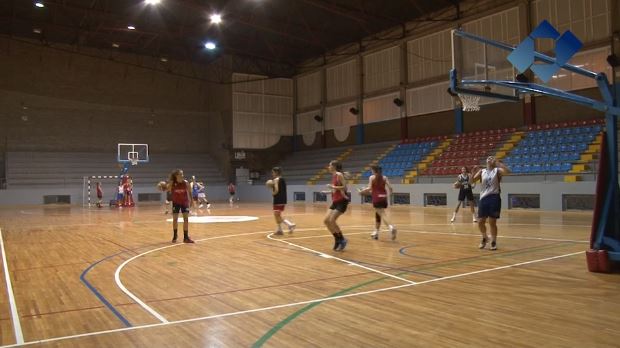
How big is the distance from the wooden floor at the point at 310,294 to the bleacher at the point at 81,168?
23.6 metres

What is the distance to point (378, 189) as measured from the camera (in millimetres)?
11188

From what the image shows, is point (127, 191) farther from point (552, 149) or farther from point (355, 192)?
point (552, 149)

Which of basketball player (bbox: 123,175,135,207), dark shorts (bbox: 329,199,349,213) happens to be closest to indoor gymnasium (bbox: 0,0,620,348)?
dark shorts (bbox: 329,199,349,213)

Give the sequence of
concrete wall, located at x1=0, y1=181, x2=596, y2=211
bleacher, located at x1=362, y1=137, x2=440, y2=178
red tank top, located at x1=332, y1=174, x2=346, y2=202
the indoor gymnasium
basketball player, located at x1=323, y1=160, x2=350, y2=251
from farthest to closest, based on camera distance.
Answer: bleacher, located at x1=362, y1=137, x2=440, y2=178
concrete wall, located at x1=0, y1=181, x2=596, y2=211
red tank top, located at x1=332, y1=174, x2=346, y2=202
basketball player, located at x1=323, y1=160, x2=350, y2=251
the indoor gymnasium

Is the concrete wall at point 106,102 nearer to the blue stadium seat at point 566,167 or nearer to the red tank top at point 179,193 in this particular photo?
the blue stadium seat at point 566,167

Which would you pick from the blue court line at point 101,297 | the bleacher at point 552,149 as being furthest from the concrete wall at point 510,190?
the blue court line at point 101,297

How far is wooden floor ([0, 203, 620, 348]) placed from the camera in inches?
170

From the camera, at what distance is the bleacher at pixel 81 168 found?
3139 centimetres

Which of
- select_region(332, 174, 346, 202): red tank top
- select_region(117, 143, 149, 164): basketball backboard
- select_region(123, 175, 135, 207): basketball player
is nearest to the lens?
select_region(332, 174, 346, 202): red tank top

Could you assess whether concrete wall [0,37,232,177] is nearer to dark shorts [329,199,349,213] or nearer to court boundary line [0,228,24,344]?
dark shorts [329,199,349,213]

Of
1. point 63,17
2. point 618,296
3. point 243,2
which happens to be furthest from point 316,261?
point 63,17

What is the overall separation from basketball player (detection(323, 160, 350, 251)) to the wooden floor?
1.02 feet

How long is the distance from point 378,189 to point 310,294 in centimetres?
562

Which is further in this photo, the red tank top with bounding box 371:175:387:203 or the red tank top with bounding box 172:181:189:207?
the red tank top with bounding box 172:181:189:207
